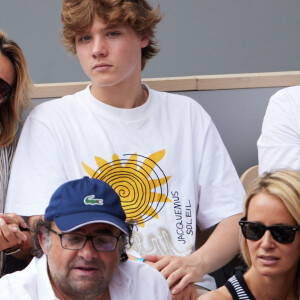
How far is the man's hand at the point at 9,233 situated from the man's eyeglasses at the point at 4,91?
525 mm

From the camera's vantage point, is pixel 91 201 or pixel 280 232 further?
pixel 280 232

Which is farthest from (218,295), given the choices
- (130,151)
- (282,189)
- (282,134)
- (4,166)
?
(4,166)

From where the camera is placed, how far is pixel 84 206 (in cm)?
237

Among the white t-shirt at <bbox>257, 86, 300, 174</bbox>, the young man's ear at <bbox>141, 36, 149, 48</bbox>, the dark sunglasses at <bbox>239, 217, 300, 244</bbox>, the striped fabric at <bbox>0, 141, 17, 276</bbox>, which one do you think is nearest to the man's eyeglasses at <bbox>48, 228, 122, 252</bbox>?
the dark sunglasses at <bbox>239, 217, 300, 244</bbox>

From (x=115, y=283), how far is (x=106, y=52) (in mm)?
1008

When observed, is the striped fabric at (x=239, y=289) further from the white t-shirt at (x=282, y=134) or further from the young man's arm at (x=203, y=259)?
the white t-shirt at (x=282, y=134)

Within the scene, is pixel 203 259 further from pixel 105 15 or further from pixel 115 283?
pixel 105 15

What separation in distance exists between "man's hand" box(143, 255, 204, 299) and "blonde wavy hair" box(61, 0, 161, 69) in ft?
3.14

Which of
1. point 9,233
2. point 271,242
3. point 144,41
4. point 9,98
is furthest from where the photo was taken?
point 144,41

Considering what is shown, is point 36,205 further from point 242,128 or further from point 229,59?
point 229,59

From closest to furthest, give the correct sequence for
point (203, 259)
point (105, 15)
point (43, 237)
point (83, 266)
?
point (83, 266), point (43, 237), point (203, 259), point (105, 15)

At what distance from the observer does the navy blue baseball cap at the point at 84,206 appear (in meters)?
2.34

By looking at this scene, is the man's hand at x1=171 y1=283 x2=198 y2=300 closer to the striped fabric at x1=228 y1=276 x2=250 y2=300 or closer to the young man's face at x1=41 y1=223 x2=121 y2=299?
→ the striped fabric at x1=228 y1=276 x2=250 y2=300

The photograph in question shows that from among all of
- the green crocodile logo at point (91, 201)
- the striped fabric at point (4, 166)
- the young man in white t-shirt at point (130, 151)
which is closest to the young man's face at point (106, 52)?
the young man in white t-shirt at point (130, 151)
